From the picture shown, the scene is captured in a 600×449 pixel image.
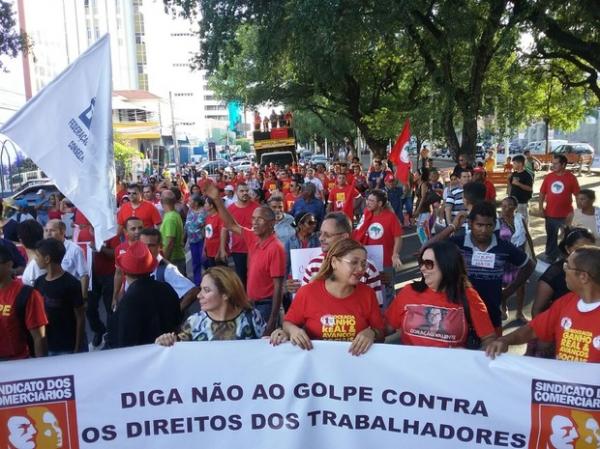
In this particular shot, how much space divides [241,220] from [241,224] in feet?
0.18

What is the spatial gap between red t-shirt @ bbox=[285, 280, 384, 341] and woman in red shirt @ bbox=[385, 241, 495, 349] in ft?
0.57

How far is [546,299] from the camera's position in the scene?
4.02 metres

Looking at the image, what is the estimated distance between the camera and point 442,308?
3.25 m

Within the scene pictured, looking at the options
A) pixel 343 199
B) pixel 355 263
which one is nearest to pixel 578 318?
pixel 355 263

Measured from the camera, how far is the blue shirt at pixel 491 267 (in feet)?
14.8

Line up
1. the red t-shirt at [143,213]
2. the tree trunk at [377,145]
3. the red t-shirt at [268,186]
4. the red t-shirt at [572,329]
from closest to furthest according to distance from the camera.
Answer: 1. the red t-shirt at [572,329]
2. the red t-shirt at [143,213]
3. the red t-shirt at [268,186]
4. the tree trunk at [377,145]

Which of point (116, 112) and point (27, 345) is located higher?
point (116, 112)

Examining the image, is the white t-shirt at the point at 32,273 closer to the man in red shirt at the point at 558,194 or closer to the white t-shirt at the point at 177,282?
the white t-shirt at the point at 177,282

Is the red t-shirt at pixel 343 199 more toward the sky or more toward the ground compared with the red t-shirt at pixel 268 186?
more toward the ground

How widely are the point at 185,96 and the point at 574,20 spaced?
12027 centimetres

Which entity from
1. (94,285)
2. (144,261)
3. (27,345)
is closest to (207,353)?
(144,261)

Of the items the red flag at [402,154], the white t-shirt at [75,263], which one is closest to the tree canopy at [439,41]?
the red flag at [402,154]

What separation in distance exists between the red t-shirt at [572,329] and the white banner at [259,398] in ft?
0.95

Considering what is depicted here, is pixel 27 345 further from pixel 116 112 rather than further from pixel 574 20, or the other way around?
Result: pixel 116 112
